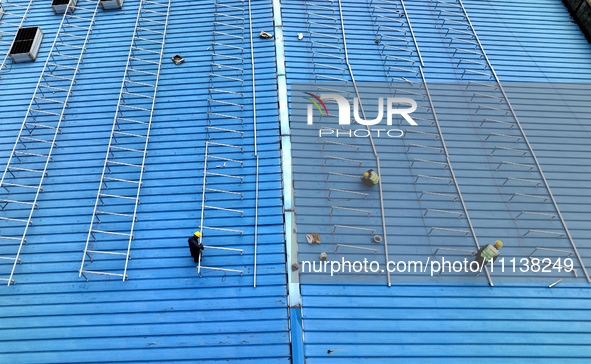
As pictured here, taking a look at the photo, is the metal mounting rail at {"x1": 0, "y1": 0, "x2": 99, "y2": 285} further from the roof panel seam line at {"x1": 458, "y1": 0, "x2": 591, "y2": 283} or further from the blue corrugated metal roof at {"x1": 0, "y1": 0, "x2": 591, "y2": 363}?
the roof panel seam line at {"x1": 458, "y1": 0, "x2": 591, "y2": 283}

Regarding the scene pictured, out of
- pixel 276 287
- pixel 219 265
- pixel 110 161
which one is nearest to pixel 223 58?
pixel 110 161

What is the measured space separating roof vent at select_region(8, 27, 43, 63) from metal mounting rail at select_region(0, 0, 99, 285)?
1005mm

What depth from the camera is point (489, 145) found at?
17828 mm

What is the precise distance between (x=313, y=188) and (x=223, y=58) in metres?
10.0

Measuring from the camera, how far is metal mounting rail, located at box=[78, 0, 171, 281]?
15000mm

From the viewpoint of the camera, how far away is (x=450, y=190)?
16375 mm

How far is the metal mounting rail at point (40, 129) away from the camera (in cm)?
1597

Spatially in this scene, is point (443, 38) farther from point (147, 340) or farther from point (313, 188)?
point (147, 340)

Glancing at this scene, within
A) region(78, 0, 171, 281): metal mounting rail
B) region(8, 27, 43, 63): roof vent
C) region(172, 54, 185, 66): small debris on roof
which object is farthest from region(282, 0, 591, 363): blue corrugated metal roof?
region(8, 27, 43, 63): roof vent

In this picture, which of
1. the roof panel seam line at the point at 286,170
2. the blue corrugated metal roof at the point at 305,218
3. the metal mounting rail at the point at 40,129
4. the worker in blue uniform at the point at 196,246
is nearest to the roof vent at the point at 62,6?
the metal mounting rail at the point at 40,129

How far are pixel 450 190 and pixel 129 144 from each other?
629 inches

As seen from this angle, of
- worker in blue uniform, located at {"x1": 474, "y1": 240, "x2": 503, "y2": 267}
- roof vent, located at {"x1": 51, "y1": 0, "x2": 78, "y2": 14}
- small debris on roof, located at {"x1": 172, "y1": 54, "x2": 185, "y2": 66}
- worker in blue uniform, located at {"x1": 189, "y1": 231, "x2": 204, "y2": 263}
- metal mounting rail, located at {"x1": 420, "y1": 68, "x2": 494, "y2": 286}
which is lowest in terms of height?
worker in blue uniform, located at {"x1": 474, "y1": 240, "x2": 503, "y2": 267}

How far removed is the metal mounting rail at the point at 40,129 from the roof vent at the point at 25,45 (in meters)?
1.01

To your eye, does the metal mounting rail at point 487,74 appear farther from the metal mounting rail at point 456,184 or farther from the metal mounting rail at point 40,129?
the metal mounting rail at point 40,129
